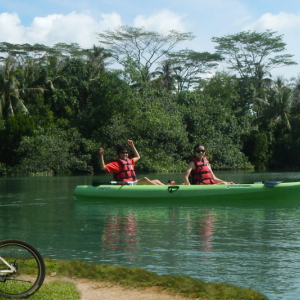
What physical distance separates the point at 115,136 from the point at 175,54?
1350 centimetres

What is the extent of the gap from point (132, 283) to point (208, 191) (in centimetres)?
661

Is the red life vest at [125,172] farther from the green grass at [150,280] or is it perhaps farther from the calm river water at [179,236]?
the green grass at [150,280]

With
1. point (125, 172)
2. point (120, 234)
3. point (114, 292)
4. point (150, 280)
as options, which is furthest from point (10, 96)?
point (114, 292)

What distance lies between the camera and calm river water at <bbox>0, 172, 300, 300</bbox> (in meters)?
4.91

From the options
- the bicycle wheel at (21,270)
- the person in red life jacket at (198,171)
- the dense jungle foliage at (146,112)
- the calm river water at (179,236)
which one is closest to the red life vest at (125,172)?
the calm river water at (179,236)

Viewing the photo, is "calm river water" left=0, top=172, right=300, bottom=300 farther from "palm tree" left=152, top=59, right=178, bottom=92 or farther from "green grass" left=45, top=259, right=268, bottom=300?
"palm tree" left=152, top=59, right=178, bottom=92

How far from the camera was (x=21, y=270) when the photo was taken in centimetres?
395

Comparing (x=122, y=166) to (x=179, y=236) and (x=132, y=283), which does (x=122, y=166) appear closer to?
(x=179, y=236)

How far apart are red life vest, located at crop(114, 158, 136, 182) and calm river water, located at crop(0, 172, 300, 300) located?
1.82ft

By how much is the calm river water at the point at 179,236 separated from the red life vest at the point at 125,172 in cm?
56

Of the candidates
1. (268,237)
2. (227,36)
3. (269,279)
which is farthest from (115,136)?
(269,279)

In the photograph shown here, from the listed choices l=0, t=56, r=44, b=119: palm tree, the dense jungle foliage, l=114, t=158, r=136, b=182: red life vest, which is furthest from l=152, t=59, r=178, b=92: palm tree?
l=114, t=158, r=136, b=182: red life vest

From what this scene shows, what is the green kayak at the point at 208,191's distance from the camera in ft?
35.2

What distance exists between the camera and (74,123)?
31266 millimetres
